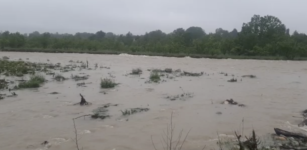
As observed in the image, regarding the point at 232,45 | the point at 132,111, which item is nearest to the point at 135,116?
the point at 132,111

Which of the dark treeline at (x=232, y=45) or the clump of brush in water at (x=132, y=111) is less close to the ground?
the dark treeline at (x=232, y=45)

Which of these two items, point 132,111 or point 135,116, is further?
point 132,111

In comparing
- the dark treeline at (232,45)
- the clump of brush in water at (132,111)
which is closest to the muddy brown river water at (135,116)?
the clump of brush in water at (132,111)

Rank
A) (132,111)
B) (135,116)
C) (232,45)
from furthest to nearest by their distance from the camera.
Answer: (232,45) < (132,111) < (135,116)

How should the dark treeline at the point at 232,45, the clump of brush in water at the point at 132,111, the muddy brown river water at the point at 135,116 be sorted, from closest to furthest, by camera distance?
the muddy brown river water at the point at 135,116 → the clump of brush in water at the point at 132,111 → the dark treeline at the point at 232,45

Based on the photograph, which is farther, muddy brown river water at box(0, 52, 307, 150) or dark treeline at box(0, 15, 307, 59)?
→ dark treeline at box(0, 15, 307, 59)

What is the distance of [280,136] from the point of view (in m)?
5.02

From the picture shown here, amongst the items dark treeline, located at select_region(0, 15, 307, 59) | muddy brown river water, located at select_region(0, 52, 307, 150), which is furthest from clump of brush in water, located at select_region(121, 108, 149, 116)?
dark treeline, located at select_region(0, 15, 307, 59)

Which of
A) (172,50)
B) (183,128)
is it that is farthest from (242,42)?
(183,128)

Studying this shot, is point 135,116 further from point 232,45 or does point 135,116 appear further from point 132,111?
point 232,45

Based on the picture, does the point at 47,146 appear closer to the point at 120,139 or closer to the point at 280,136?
the point at 120,139

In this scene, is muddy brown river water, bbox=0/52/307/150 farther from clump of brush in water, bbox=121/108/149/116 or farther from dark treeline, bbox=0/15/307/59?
dark treeline, bbox=0/15/307/59

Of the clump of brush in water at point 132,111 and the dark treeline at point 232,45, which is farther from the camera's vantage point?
the dark treeline at point 232,45

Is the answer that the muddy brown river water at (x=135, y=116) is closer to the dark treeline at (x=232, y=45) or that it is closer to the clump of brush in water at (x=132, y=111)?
the clump of brush in water at (x=132, y=111)
